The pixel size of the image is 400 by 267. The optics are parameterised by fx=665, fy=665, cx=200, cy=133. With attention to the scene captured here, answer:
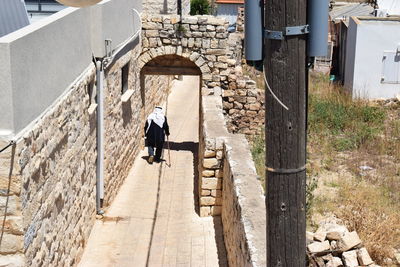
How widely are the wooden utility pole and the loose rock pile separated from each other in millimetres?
3524

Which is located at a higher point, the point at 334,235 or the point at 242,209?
the point at 242,209

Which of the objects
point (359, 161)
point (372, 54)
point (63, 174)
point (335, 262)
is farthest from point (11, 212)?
point (372, 54)

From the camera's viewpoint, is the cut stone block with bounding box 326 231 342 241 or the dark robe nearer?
the cut stone block with bounding box 326 231 342 241

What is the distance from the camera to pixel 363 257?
760cm

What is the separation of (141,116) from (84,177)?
6490 mm

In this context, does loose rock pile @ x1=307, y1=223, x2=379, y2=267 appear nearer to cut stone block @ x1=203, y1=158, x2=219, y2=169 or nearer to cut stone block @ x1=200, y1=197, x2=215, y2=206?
cut stone block @ x1=203, y1=158, x2=219, y2=169

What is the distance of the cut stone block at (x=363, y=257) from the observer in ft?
24.9

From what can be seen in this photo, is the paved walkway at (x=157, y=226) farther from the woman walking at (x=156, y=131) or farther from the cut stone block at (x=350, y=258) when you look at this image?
the cut stone block at (x=350, y=258)

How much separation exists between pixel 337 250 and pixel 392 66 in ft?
41.9

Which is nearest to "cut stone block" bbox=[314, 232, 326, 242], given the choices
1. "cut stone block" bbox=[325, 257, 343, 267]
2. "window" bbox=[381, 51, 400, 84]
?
"cut stone block" bbox=[325, 257, 343, 267]

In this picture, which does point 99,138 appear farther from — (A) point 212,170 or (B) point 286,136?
(B) point 286,136

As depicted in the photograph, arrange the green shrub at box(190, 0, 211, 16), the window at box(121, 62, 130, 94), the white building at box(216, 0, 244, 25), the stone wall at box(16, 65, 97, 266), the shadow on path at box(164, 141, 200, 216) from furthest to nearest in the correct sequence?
the white building at box(216, 0, 244, 25), the green shrub at box(190, 0, 211, 16), the window at box(121, 62, 130, 94), the shadow on path at box(164, 141, 200, 216), the stone wall at box(16, 65, 97, 266)

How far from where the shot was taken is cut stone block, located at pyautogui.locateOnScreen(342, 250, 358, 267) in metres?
7.61

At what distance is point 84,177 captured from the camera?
968cm
